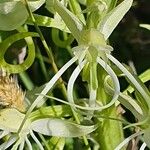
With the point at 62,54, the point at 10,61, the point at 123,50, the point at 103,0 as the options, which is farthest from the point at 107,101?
the point at 123,50

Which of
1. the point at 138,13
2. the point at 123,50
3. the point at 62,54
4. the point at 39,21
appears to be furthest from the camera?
the point at 138,13

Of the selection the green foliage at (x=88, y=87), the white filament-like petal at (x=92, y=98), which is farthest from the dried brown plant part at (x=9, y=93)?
the white filament-like petal at (x=92, y=98)

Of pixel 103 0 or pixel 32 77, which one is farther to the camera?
pixel 32 77

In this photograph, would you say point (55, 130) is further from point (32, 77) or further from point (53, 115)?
point (32, 77)

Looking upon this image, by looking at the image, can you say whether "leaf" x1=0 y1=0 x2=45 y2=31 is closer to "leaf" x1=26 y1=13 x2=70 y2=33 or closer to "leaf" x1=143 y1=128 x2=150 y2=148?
"leaf" x1=26 y1=13 x2=70 y2=33

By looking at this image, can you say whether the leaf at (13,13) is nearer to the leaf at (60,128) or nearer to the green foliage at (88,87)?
the green foliage at (88,87)

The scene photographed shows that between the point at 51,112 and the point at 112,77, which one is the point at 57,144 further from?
the point at 112,77

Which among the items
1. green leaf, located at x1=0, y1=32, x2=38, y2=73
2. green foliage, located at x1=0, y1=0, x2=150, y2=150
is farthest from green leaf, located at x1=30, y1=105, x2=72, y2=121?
green leaf, located at x1=0, y1=32, x2=38, y2=73
